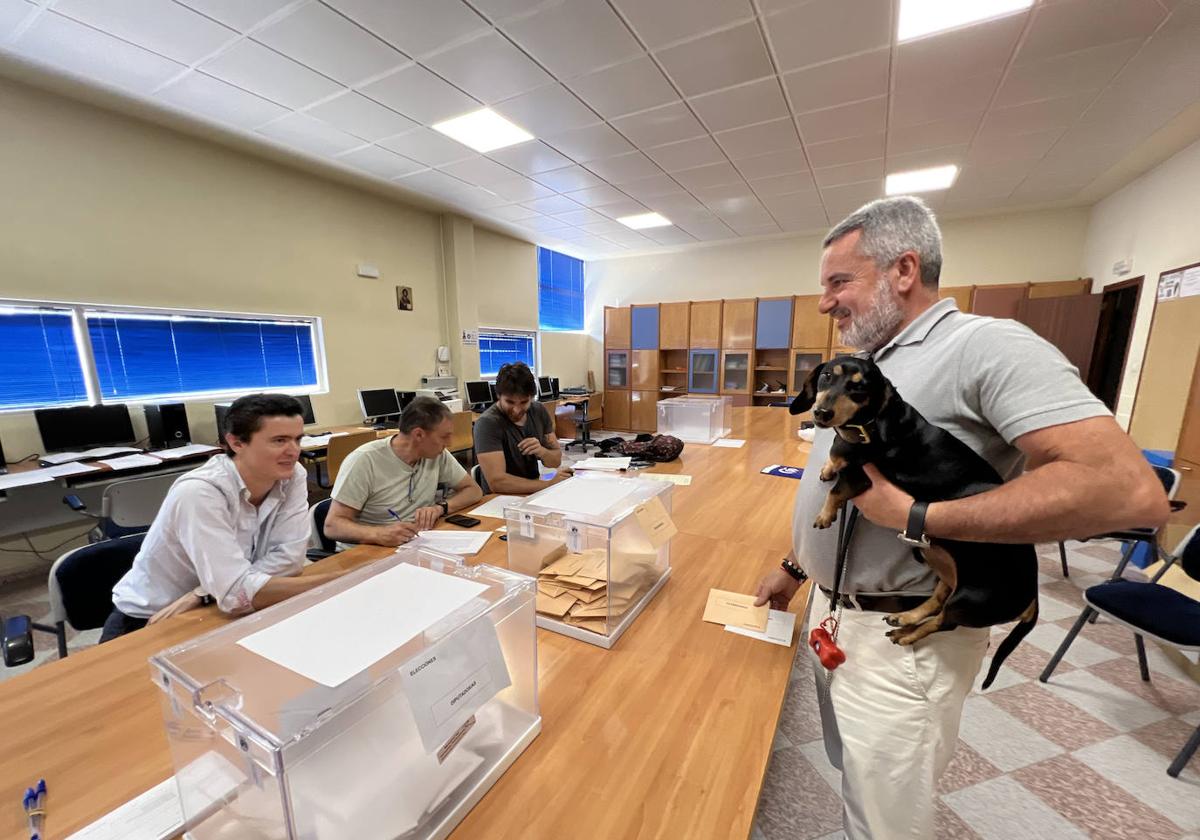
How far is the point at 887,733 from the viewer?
0.83m

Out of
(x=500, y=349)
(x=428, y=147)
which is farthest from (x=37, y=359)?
(x=500, y=349)

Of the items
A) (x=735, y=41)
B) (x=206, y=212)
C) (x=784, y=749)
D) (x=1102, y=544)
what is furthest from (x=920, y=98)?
(x=206, y=212)

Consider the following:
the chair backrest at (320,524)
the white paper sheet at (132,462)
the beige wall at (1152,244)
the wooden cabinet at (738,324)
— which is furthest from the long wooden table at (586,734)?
the wooden cabinet at (738,324)

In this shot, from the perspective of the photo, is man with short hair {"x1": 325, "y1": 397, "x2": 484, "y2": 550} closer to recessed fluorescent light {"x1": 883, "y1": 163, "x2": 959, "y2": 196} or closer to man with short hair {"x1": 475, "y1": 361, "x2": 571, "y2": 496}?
man with short hair {"x1": 475, "y1": 361, "x2": 571, "y2": 496}

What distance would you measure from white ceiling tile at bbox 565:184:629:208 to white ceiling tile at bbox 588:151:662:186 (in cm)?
23

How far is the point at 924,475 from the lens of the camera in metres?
0.71

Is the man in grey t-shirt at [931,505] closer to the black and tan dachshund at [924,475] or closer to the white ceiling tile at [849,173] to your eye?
the black and tan dachshund at [924,475]

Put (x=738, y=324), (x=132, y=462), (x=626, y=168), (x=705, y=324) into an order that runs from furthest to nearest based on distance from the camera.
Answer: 1. (x=705, y=324)
2. (x=738, y=324)
3. (x=626, y=168)
4. (x=132, y=462)

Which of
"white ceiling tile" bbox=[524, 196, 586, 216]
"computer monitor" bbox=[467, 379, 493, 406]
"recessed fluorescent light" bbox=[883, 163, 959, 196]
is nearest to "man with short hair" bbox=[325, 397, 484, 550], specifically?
"white ceiling tile" bbox=[524, 196, 586, 216]

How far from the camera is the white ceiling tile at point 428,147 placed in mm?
3299

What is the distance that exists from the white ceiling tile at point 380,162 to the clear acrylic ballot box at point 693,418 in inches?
118

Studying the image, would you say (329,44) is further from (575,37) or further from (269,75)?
(575,37)

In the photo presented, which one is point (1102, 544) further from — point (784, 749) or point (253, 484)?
point (253, 484)

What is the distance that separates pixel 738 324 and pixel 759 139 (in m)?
3.35
